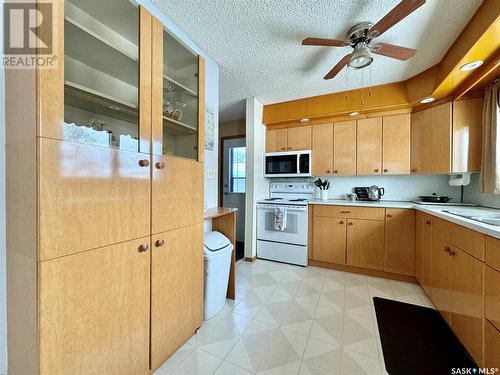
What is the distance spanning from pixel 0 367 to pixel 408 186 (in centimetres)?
387

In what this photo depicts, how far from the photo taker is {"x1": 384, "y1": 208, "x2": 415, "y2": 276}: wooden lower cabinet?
2412 millimetres

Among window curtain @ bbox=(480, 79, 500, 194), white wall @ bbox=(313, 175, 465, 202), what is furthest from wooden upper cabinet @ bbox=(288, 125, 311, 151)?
window curtain @ bbox=(480, 79, 500, 194)

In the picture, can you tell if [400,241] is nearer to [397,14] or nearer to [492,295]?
[492,295]

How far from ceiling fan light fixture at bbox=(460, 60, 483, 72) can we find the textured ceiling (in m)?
0.25

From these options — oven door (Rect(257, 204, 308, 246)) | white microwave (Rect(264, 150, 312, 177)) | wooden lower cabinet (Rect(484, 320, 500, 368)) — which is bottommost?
wooden lower cabinet (Rect(484, 320, 500, 368))

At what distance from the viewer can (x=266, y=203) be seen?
309 centimetres

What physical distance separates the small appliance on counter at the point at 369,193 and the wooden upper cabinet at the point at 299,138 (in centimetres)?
94

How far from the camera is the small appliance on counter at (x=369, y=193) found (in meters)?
2.86

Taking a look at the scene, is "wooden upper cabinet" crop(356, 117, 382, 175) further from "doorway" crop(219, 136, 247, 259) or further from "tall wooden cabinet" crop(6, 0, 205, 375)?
"tall wooden cabinet" crop(6, 0, 205, 375)

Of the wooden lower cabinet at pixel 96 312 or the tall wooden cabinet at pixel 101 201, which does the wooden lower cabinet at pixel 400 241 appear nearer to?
the tall wooden cabinet at pixel 101 201

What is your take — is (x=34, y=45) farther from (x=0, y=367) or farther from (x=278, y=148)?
(x=278, y=148)

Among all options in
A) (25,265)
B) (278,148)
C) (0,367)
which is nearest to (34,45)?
(25,265)

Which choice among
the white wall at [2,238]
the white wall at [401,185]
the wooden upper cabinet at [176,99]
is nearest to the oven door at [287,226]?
the white wall at [401,185]

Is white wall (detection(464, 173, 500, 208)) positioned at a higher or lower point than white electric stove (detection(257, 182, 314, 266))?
higher
